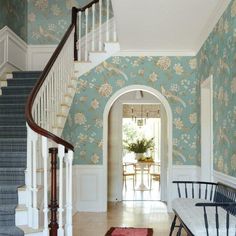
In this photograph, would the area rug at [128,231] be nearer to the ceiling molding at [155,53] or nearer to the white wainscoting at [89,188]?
the white wainscoting at [89,188]

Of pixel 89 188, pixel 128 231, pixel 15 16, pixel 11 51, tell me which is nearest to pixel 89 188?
pixel 89 188

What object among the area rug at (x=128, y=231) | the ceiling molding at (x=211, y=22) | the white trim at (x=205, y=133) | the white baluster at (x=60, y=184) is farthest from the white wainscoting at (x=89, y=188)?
the white baluster at (x=60, y=184)

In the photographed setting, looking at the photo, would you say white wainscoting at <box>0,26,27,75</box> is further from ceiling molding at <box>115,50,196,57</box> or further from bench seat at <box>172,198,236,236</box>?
bench seat at <box>172,198,236,236</box>

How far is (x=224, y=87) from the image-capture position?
4535 mm

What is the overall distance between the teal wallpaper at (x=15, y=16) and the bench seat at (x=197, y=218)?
4.43m

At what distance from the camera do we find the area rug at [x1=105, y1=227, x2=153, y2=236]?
5262 millimetres

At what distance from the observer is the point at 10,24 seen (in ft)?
23.3

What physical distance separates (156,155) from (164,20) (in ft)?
27.9

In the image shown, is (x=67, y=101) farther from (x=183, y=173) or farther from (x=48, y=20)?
(x=48, y=20)

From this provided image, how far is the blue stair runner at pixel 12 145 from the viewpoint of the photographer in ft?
12.9

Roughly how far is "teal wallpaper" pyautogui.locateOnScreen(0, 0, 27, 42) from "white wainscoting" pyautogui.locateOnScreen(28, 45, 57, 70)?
27 cm

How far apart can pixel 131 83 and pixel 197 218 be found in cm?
400

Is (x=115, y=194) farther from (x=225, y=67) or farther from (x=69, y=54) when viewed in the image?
(x=225, y=67)

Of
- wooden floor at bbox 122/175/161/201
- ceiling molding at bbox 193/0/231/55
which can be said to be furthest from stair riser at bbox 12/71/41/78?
wooden floor at bbox 122/175/161/201
